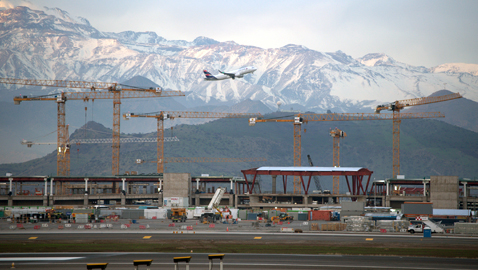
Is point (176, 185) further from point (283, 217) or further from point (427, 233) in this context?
point (427, 233)

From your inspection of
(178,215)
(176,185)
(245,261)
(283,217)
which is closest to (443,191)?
(283,217)

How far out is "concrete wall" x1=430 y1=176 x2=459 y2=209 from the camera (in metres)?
173

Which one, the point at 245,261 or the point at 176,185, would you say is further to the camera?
the point at 176,185

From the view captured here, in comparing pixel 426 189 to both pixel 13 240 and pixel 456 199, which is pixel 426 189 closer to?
pixel 456 199

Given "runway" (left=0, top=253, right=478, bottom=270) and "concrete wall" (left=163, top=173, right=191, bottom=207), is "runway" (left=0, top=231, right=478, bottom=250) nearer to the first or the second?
"runway" (left=0, top=253, right=478, bottom=270)

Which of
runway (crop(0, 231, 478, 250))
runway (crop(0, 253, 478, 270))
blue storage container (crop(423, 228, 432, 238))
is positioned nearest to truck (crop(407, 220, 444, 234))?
runway (crop(0, 231, 478, 250))

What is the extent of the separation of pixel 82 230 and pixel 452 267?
205 ft

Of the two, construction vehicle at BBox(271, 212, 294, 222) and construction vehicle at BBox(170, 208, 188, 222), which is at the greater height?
construction vehicle at BBox(170, 208, 188, 222)

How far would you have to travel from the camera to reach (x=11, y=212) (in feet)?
446

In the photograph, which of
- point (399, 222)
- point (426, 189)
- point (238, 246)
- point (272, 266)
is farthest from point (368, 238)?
point (426, 189)

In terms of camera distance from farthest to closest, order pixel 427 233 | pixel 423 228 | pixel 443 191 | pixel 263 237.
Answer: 1. pixel 443 191
2. pixel 423 228
3. pixel 427 233
4. pixel 263 237

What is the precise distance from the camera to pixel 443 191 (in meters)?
175

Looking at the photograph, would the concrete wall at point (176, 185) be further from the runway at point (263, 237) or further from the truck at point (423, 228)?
the truck at point (423, 228)

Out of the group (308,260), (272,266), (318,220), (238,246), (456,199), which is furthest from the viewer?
(456,199)
